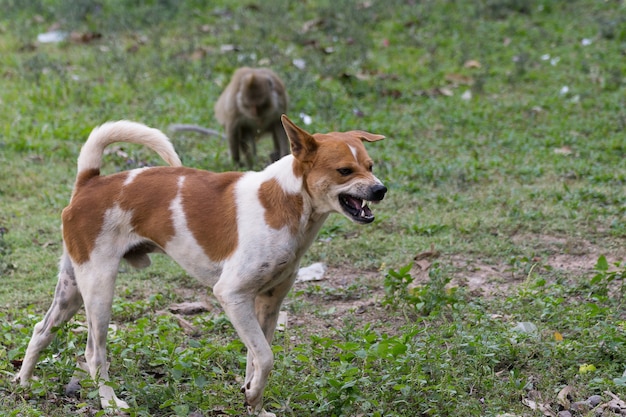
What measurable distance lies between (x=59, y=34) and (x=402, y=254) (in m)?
7.91

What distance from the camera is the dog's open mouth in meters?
4.42

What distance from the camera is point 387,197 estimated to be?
833 centimetres

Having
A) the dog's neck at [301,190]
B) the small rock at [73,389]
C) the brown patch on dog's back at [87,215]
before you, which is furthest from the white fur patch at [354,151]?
the small rock at [73,389]

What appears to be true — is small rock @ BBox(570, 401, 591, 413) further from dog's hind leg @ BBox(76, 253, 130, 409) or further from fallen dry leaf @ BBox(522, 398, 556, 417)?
dog's hind leg @ BBox(76, 253, 130, 409)

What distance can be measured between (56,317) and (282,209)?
4.79 feet

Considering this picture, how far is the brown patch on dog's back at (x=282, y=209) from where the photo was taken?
14.7ft

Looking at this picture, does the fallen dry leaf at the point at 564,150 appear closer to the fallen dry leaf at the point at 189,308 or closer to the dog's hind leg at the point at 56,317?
the fallen dry leaf at the point at 189,308

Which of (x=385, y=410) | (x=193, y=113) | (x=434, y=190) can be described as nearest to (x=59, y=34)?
(x=193, y=113)

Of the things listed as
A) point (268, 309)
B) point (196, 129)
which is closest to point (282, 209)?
point (268, 309)

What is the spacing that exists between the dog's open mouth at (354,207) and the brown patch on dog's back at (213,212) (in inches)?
22.4

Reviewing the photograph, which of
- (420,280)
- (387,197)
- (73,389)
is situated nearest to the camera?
(73,389)

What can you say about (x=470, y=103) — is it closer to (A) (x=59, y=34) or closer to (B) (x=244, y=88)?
(B) (x=244, y=88)

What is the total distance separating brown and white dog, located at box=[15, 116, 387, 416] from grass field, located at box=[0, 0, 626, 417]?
32 centimetres

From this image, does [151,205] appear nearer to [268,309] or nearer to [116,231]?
[116,231]
